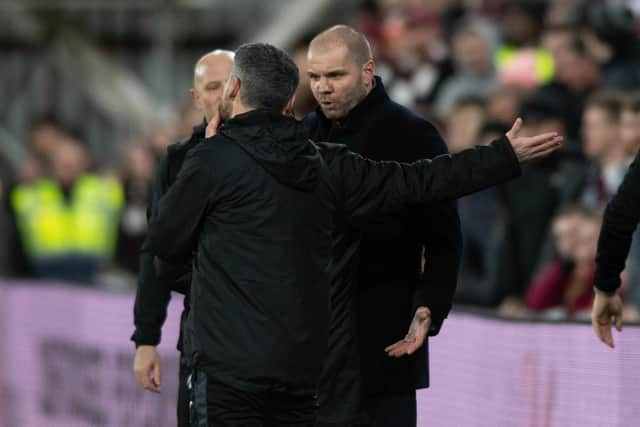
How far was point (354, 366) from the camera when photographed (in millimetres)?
5305

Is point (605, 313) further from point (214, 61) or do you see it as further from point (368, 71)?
point (214, 61)

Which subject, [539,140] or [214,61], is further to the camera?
[214,61]

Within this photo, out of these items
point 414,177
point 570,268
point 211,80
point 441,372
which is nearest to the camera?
point 414,177

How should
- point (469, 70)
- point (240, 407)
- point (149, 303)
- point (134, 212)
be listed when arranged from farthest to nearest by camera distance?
point (134, 212), point (469, 70), point (149, 303), point (240, 407)

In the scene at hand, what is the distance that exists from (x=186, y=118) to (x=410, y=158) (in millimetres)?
7255

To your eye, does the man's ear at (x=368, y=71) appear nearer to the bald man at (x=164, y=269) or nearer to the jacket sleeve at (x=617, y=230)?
the bald man at (x=164, y=269)

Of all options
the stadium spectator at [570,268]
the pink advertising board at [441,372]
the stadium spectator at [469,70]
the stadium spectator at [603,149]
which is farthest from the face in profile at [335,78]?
the stadium spectator at [469,70]

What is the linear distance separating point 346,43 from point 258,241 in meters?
1.06

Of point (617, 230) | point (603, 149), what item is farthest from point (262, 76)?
point (603, 149)

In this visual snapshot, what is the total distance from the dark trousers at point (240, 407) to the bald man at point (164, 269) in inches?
27.7

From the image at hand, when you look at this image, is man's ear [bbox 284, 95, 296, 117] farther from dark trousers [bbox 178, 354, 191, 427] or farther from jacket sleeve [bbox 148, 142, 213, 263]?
dark trousers [bbox 178, 354, 191, 427]

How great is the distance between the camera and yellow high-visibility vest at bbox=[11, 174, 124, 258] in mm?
13156

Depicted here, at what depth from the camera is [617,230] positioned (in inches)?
200

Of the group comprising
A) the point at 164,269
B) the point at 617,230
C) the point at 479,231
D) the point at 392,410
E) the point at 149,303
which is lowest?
the point at 392,410
